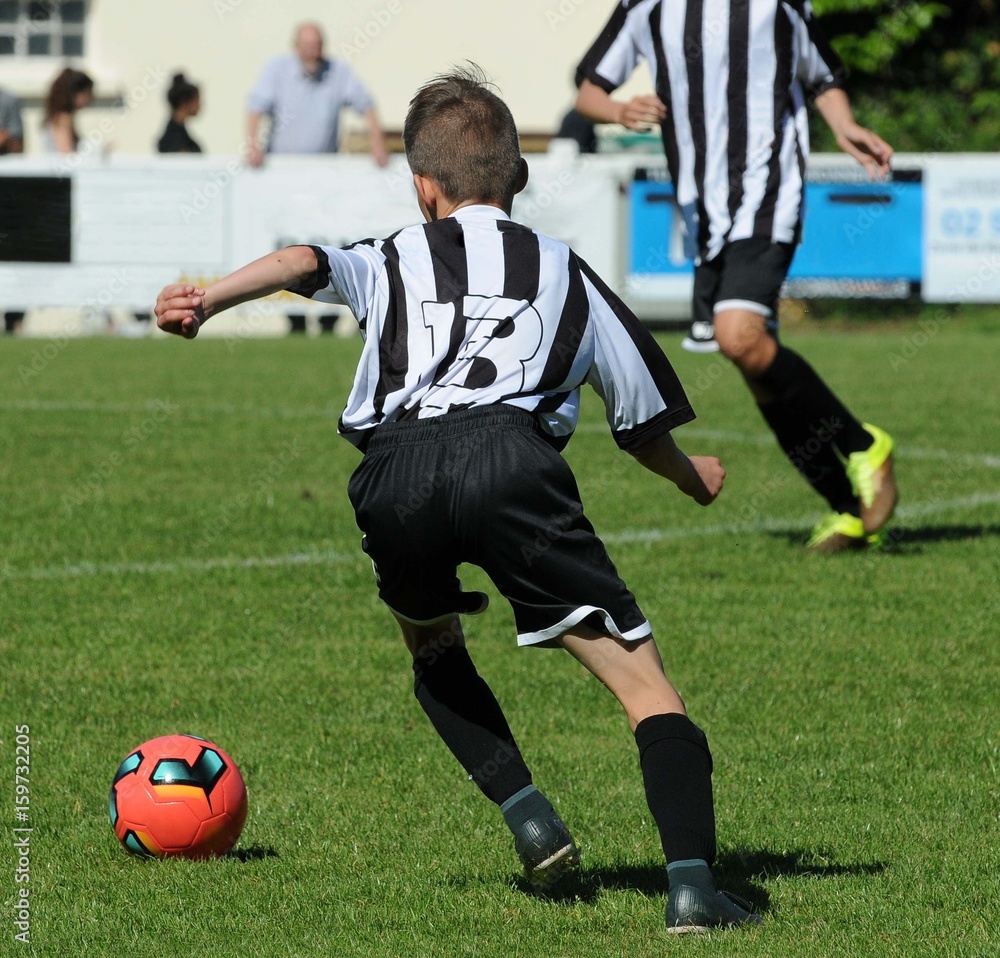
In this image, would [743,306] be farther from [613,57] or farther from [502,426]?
[502,426]

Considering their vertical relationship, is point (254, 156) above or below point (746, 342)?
above

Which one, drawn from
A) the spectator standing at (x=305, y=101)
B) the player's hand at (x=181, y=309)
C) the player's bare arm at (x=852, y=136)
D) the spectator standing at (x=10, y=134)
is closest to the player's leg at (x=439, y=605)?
the player's hand at (x=181, y=309)

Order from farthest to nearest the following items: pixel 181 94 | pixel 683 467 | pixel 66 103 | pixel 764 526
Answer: pixel 181 94, pixel 66 103, pixel 764 526, pixel 683 467

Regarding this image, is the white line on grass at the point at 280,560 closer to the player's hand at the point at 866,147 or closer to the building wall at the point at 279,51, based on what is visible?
the player's hand at the point at 866,147

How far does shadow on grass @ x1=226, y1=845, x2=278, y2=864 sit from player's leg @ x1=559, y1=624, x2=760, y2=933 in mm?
829

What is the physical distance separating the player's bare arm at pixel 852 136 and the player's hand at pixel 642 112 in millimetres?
660

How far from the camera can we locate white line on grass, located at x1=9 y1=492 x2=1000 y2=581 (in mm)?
5797

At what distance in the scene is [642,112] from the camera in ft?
18.5

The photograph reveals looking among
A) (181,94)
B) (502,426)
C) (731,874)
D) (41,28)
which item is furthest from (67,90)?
(731,874)

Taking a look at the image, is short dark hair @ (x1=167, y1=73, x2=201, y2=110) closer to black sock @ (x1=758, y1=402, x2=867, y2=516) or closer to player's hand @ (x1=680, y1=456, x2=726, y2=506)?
black sock @ (x1=758, y1=402, x2=867, y2=516)

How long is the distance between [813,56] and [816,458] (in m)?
1.48

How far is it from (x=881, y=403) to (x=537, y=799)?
24.2 feet

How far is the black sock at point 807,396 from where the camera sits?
6.14 metres

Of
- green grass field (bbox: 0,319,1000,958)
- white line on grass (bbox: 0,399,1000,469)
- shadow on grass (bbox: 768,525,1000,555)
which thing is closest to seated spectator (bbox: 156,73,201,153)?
white line on grass (bbox: 0,399,1000,469)
